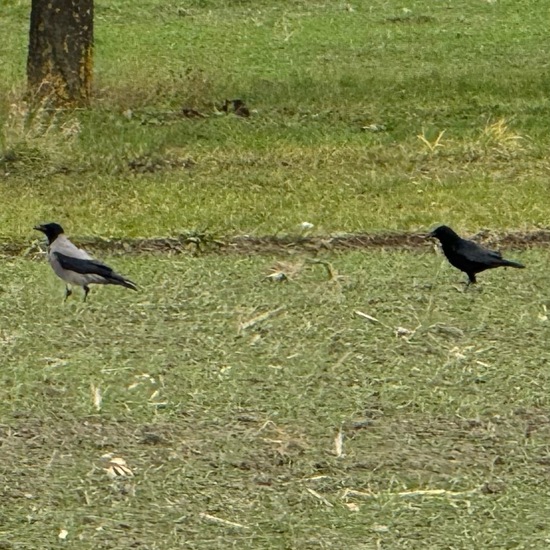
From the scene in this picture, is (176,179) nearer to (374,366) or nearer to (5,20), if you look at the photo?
(374,366)

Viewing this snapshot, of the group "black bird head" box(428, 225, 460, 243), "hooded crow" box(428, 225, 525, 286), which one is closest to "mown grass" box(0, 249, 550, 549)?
"hooded crow" box(428, 225, 525, 286)

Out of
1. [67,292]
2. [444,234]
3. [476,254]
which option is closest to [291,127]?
[444,234]

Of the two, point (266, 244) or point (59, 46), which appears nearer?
point (266, 244)

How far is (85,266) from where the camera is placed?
757 cm

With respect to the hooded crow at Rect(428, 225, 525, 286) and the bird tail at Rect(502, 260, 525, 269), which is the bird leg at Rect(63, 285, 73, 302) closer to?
the hooded crow at Rect(428, 225, 525, 286)

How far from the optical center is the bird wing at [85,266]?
7.52 metres

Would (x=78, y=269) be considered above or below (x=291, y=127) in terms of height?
above

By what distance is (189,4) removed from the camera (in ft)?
59.9

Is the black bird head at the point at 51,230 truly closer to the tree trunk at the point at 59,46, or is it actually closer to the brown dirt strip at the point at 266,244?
the brown dirt strip at the point at 266,244

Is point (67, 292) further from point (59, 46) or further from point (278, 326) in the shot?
point (59, 46)

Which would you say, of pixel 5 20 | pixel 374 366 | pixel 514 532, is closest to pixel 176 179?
pixel 374 366

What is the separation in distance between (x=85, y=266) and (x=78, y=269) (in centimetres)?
5

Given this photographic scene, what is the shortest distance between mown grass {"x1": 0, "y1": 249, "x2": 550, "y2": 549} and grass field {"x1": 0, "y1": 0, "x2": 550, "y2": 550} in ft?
0.04

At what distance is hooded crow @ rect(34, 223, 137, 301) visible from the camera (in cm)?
753
